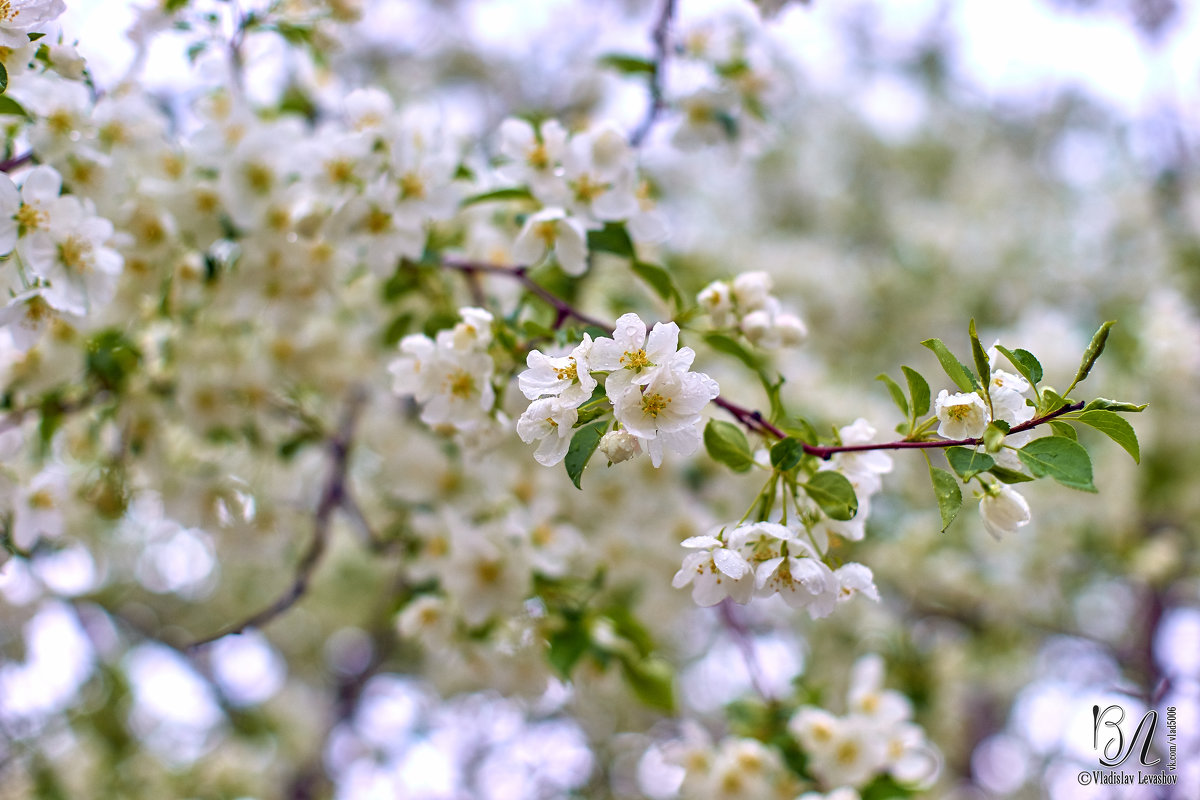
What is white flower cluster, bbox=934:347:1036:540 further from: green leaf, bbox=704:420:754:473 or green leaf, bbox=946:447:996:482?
green leaf, bbox=704:420:754:473

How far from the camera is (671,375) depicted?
0.93 meters

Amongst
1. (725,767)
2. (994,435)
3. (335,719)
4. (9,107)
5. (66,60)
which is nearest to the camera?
(994,435)

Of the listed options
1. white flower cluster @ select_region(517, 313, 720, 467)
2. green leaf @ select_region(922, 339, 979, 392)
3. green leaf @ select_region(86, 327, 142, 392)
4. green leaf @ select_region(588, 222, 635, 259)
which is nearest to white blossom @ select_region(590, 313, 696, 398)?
white flower cluster @ select_region(517, 313, 720, 467)

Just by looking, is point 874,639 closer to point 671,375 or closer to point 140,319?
point 671,375

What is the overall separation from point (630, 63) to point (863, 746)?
5.12 ft

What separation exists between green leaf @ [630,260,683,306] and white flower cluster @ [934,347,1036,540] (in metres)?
0.52

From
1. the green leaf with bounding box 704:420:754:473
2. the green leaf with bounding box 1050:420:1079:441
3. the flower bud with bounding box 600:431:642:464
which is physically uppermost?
the green leaf with bounding box 1050:420:1079:441

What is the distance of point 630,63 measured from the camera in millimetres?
1883

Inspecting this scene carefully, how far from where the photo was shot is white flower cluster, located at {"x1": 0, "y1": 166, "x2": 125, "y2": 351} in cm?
121

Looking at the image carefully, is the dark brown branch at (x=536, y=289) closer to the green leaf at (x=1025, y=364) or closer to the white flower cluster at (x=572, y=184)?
the white flower cluster at (x=572, y=184)

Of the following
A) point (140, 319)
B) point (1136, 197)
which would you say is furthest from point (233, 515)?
point (1136, 197)

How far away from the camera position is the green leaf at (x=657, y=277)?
1.39 meters

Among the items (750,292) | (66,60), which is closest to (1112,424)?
(750,292)

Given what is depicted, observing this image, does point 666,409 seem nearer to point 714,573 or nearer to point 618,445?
point 618,445
